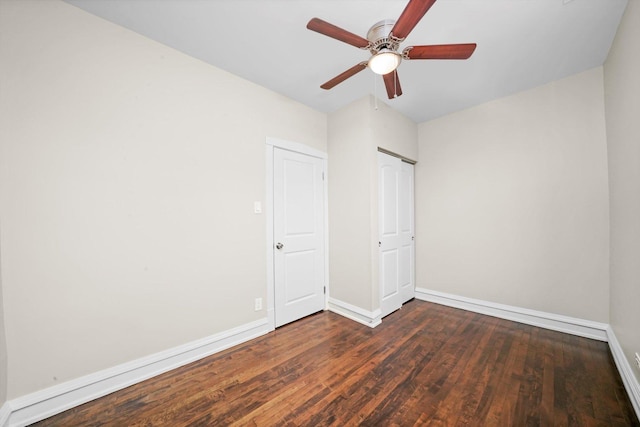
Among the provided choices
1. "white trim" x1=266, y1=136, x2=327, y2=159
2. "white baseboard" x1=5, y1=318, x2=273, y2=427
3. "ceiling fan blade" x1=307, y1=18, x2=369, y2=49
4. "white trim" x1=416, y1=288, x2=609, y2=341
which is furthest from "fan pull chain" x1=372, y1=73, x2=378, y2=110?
"white baseboard" x1=5, y1=318, x2=273, y2=427

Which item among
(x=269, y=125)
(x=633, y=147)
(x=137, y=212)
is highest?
(x=269, y=125)

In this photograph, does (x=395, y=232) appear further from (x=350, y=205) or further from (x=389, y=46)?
(x=389, y=46)

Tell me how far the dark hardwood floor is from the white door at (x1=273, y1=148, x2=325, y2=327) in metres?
0.47

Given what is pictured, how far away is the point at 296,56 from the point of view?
2.09m

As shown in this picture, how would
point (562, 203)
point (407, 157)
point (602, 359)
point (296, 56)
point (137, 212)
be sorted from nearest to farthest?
point (137, 212) < point (602, 359) < point (296, 56) < point (562, 203) < point (407, 157)

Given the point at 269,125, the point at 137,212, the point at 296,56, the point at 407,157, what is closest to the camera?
the point at 137,212

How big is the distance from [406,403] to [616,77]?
3.11 meters

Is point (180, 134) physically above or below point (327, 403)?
above

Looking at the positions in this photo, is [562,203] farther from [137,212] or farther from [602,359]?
[137,212]

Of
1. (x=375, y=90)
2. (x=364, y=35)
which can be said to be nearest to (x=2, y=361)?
(x=364, y=35)

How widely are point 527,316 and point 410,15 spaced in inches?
130

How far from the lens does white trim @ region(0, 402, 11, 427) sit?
4.23ft

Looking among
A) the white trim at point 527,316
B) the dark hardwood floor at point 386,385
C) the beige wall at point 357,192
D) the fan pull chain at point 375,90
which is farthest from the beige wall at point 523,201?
A: the fan pull chain at point 375,90

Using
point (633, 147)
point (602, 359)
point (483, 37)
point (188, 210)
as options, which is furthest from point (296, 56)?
point (602, 359)
